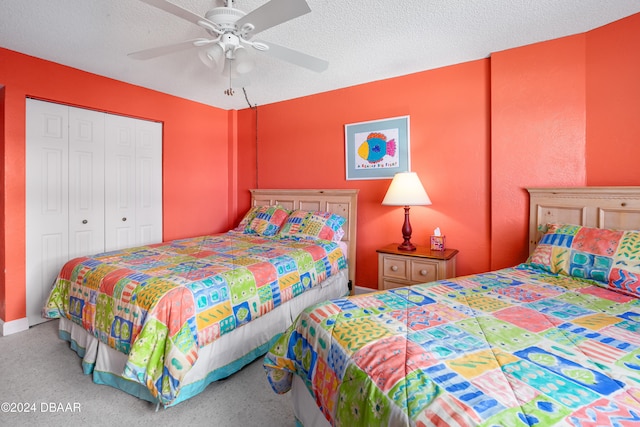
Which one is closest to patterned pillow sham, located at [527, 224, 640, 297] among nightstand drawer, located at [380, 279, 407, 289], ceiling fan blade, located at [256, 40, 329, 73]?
nightstand drawer, located at [380, 279, 407, 289]

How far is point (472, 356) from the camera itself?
94cm

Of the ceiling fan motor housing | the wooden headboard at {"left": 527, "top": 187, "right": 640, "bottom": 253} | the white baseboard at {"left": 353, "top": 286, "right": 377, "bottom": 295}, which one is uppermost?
the ceiling fan motor housing

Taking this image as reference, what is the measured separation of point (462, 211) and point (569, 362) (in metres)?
2.09

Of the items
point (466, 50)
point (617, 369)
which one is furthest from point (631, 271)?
point (466, 50)

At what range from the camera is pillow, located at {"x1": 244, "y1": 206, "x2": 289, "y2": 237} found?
3.43 meters

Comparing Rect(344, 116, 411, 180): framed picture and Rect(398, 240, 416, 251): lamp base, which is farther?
Rect(344, 116, 411, 180): framed picture

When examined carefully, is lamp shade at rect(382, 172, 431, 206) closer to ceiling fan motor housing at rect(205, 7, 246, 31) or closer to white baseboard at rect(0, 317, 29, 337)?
ceiling fan motor housing at rect(205, 7, 246, 31)

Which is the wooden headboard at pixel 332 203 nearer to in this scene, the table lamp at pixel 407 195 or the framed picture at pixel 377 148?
the framed picture at pixel 377 148

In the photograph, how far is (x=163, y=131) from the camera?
3.70 meters

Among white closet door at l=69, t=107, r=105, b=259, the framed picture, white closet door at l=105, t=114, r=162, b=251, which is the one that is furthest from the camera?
white closet door at l=105, t=114, r=162, b=251

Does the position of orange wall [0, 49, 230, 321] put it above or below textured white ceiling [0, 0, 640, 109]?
below

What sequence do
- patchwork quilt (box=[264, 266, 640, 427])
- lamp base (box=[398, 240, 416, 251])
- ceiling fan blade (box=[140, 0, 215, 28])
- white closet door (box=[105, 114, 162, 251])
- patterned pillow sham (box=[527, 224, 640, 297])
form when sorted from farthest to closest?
white closet door (box=[105, 114, 162, 251]) < lamp base (box=[398, 240, 416, 251]) < patterned pillow sham (box=[527, 224, 640, 297]) < ceiling fan blade (box=[140, 0, 215, 28]) < patchwork quilt (box=[264, 266, 640, 427])

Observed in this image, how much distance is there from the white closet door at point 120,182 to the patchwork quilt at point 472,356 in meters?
2.76

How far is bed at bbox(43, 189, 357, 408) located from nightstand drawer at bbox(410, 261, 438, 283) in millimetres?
771
